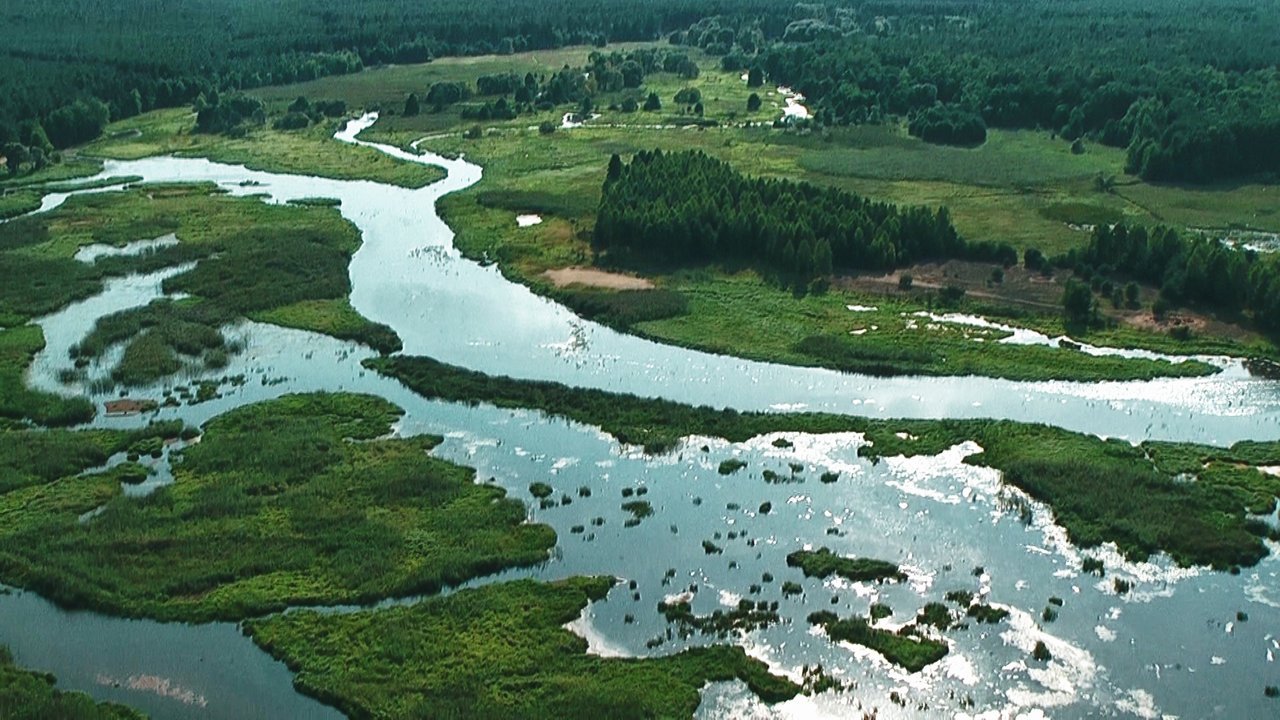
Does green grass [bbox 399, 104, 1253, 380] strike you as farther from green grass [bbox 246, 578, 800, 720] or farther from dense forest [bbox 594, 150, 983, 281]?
green grass [bbox 246, 578, 800, 720]

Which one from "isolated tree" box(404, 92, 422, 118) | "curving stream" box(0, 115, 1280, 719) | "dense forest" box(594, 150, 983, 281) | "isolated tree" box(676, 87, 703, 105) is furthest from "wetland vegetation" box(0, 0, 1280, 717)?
"curving stream" box(0, 115, 1280, 719)

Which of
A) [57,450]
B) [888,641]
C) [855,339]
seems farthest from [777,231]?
[888,641]

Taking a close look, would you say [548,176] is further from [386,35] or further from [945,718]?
[386,35]

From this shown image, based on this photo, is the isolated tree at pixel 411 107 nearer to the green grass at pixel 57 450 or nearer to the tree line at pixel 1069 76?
the tree line at pixel 1069 76

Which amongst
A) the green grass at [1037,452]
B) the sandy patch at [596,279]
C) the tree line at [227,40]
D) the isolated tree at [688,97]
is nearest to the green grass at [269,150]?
the tree line at [227,40]

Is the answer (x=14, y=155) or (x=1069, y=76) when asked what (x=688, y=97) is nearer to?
(x=1069, y=76)
